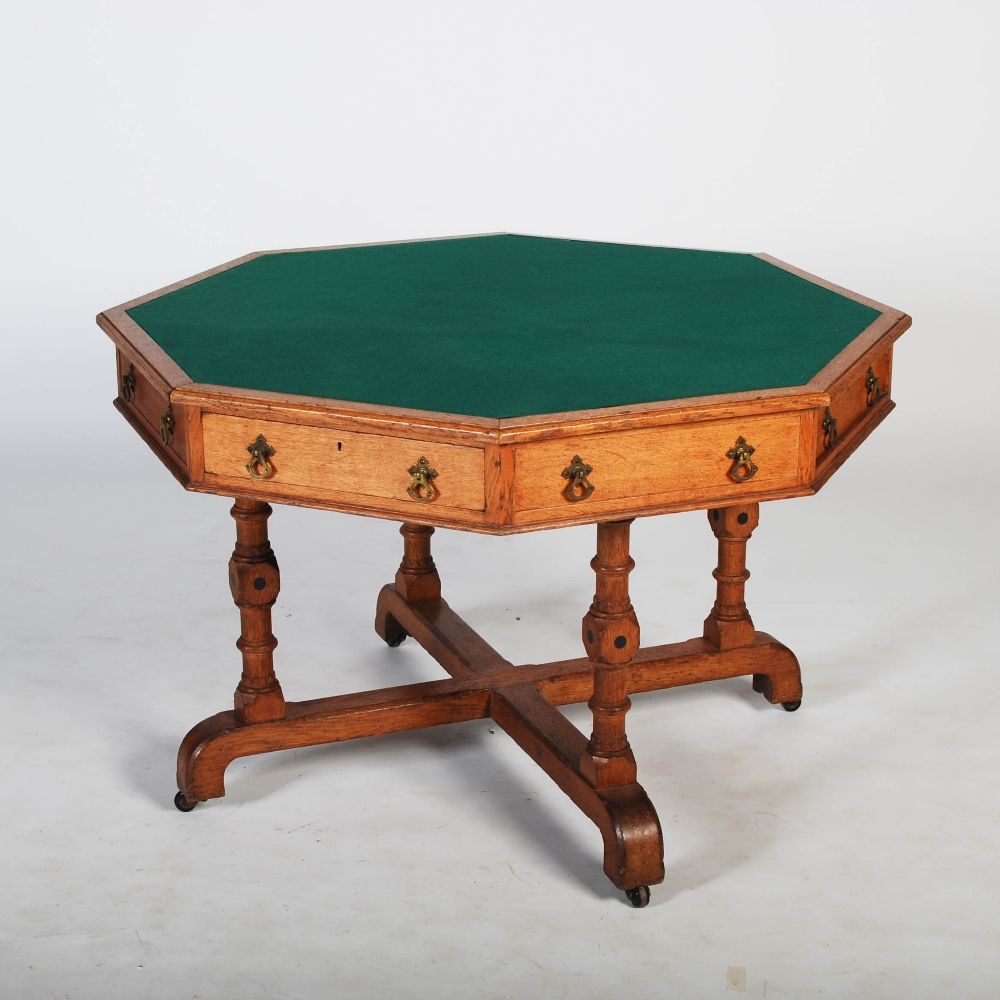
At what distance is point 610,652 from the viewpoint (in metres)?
3.66

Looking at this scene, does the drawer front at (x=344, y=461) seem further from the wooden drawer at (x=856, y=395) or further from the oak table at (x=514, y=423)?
the wooden drawer at (x=856, y=395)

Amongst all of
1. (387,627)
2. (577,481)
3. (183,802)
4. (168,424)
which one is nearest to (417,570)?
(387,627)

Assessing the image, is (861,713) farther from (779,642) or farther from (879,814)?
(879,814)

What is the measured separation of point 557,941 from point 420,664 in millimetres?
1486

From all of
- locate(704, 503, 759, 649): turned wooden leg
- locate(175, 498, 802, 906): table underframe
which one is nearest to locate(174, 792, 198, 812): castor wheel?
locate(175, 498, 802, 906): table underframe

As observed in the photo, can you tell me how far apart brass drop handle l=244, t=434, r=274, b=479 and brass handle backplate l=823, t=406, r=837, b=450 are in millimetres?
1064

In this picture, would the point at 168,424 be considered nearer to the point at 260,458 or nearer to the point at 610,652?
the point at 260,458

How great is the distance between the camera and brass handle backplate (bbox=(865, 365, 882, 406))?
380cm

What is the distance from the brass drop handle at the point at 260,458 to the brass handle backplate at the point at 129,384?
645 millimetres

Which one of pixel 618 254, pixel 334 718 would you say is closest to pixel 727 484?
pixel 334 718

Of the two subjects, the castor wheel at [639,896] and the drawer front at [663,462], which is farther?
the castor wheel at [639,896]

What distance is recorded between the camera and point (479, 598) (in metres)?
5.26

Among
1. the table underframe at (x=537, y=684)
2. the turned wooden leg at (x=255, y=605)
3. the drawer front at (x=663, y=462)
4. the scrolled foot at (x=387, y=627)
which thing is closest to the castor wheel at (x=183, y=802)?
the table underframe at (x=537, y=684)

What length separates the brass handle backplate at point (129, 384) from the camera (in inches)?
153
